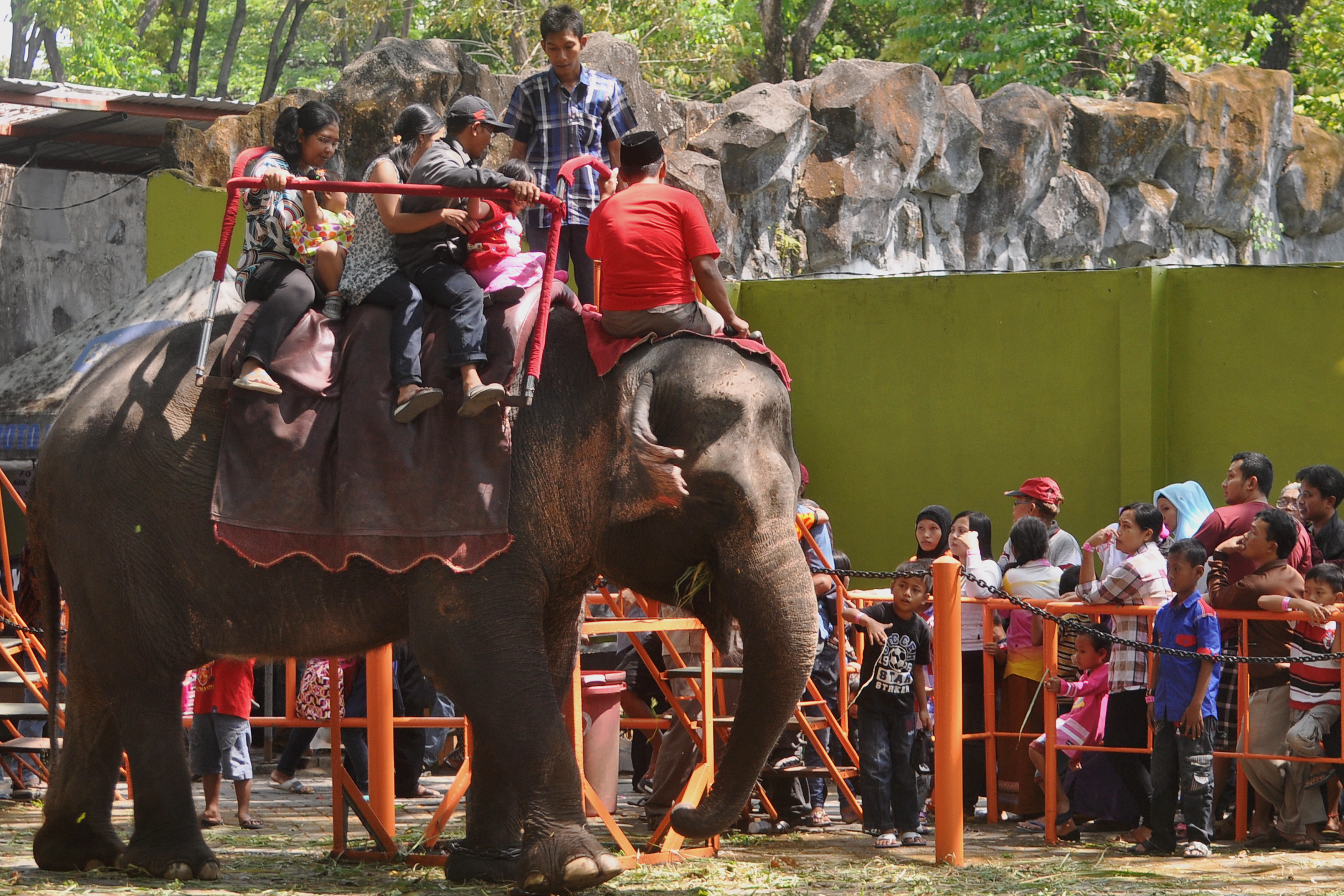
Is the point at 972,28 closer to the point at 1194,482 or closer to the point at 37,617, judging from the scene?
the point at 1194,482

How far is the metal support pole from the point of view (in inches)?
258

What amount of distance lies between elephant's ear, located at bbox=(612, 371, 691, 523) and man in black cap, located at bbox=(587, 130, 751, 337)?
0.84ft

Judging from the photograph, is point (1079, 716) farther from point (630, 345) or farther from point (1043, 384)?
point (1043, 384)

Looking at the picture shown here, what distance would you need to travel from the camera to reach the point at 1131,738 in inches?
301

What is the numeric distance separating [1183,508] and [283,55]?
2715cm

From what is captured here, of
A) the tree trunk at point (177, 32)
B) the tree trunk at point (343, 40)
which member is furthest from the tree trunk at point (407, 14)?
the tree trunk at point (177, 32)

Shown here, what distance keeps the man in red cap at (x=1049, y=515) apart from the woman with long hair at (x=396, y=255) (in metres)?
4.41

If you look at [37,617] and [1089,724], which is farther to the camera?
[37,617]

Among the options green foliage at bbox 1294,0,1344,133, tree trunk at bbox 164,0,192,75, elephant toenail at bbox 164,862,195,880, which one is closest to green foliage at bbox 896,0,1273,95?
green foliage at bbox 1294,0,1344,133

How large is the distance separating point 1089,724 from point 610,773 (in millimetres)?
2231

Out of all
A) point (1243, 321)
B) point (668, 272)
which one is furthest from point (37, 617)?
point (1243, 321)

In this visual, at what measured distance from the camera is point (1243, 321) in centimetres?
1173

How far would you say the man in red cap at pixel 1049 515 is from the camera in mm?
9398

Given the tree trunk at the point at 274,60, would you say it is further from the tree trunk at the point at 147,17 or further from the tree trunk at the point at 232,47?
the tree trunk at the point at 147,17
